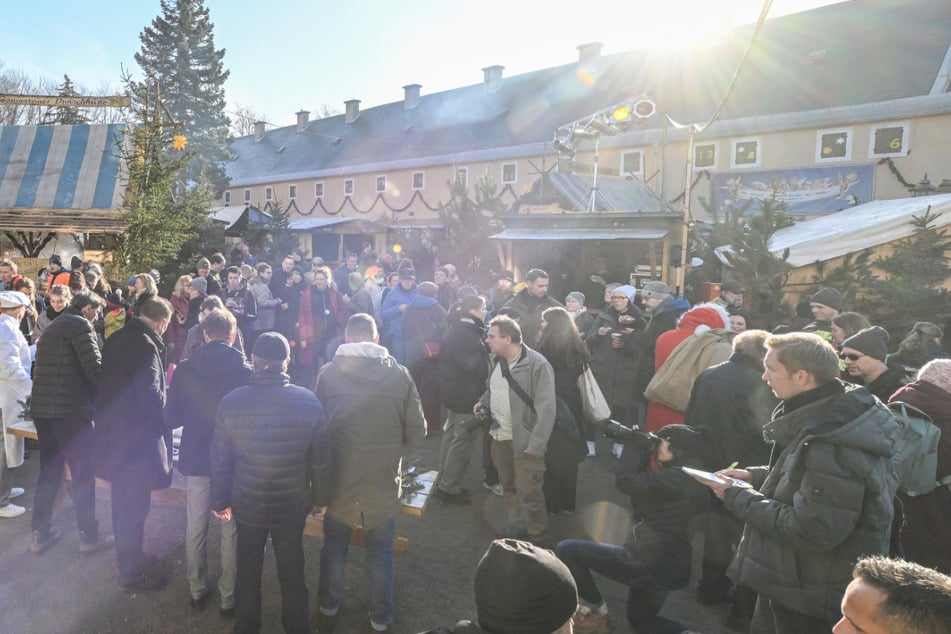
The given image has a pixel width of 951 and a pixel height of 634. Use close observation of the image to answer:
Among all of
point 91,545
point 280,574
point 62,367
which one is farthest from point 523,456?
point 62,367

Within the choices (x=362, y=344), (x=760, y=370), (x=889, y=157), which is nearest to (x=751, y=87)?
(x=889, y=157)

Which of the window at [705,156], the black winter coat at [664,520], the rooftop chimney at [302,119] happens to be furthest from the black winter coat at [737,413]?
the rooftop chimney at [302,119]

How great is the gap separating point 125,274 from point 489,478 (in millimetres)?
8185

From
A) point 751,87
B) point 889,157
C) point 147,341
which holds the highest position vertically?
point 751,87

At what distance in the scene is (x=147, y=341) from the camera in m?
3.88

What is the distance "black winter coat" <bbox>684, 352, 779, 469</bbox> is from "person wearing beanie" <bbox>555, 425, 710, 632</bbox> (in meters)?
0.63

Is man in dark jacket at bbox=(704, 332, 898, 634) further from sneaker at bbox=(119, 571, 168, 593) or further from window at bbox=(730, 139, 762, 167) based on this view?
window at bbox=(730, 139, 762, 167)

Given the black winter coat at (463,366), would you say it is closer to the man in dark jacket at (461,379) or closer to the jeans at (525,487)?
the man in dark jacket at (461,379)

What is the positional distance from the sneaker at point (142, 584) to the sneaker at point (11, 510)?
1826 millimetres

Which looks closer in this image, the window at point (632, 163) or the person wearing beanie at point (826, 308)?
the person wearing beanie at point (826, 308)

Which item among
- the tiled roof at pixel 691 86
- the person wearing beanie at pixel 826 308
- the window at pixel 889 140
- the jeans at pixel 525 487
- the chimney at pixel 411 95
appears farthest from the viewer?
the chimney at pixel 411 95

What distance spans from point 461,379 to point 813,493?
3440mm

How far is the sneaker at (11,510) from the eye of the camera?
16.0 ft

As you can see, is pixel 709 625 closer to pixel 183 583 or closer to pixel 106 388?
pixel 183 583
